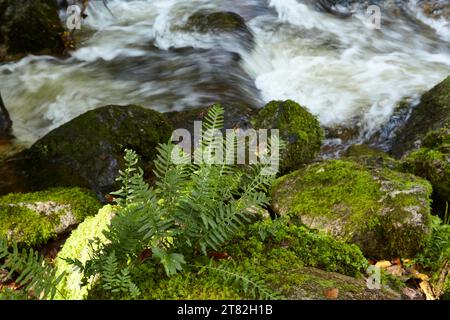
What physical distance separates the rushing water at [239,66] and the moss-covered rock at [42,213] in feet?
9.01

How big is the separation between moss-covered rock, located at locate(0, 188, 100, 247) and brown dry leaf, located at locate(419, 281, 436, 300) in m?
3.46

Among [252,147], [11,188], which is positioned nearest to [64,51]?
[11,188]

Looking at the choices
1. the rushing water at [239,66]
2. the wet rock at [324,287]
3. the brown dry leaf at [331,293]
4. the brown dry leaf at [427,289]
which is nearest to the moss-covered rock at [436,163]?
the brown dry leaf at [427,289]

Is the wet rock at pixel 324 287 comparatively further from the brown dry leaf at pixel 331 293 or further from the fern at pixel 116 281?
the fern at pixel 116 281

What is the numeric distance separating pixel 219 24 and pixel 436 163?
768 cm

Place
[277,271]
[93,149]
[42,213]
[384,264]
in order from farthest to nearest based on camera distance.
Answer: [93,149] → [42,213] → [384,264] → [277,271]

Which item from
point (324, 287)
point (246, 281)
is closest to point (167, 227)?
point (246, 281)

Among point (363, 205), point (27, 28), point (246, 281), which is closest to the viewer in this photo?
point (246, 281)

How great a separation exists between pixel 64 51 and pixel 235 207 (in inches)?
389

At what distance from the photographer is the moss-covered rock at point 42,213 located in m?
4.94

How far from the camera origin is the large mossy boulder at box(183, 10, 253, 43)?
11.5m

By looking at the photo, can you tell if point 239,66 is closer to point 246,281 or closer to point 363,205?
point 363,205

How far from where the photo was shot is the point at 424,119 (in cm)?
805
